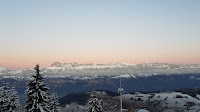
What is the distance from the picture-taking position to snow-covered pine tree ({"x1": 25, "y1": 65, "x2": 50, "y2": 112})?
35.1 meters

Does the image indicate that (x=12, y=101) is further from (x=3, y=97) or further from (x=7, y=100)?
(x=3, y=97)

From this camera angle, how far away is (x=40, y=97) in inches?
1396

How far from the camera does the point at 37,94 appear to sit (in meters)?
35.2

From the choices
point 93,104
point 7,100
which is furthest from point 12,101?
point 93,104

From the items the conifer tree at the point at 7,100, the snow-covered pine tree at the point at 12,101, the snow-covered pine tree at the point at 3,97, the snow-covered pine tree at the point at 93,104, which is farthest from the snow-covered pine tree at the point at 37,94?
the snow-covered pine tree at the point at 12,101

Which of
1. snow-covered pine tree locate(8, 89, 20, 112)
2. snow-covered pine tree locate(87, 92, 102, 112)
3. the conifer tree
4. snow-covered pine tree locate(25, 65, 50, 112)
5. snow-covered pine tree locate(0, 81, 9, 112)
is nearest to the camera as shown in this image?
snow-covered pine tree locate(25, 65, 50, 112)

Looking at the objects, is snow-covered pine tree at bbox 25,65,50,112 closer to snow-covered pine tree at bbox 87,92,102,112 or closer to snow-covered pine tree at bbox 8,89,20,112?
snow-covered pine tree at bbox 87,92,102,112

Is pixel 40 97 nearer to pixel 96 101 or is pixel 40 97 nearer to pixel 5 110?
pixel 96 101

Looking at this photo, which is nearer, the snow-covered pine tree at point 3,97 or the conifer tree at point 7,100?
the snow-covered pine tree at point 3,97

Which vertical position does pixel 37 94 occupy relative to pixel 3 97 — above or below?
above

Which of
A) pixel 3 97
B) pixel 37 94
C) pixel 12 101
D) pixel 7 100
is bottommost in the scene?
pixel 12 101

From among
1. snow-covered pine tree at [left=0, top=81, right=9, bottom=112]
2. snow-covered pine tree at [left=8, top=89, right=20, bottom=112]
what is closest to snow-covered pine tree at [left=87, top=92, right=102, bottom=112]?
snow-covered pine tree at [left=8, top=89, right=20, bottom=112]

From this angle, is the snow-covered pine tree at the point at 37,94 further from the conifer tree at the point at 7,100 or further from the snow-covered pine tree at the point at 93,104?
the conifer tree at the point at 7,100

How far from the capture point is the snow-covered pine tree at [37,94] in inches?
1382
